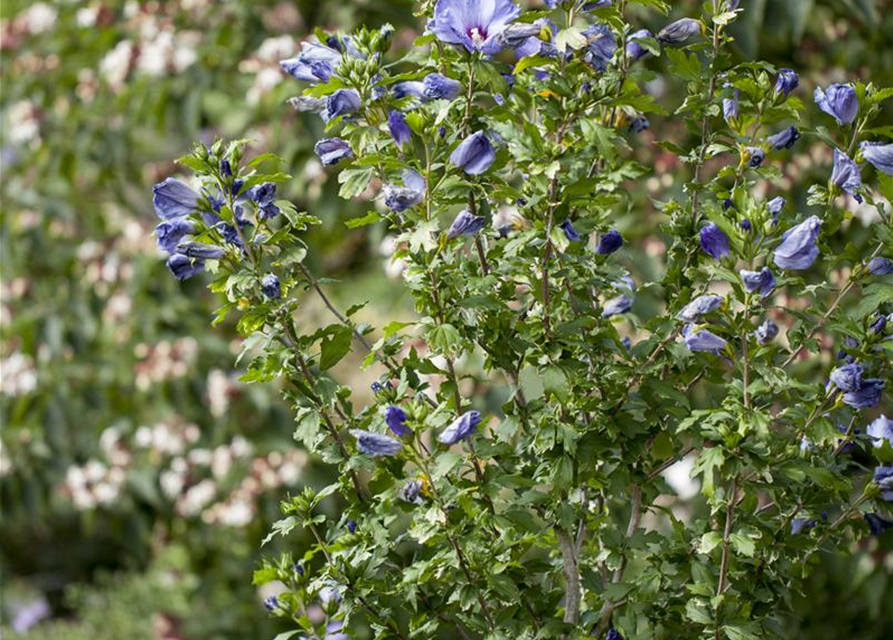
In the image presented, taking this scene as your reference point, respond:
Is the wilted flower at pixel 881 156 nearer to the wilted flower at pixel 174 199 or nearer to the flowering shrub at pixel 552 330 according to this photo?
the flowering shrub at pixel 552 330

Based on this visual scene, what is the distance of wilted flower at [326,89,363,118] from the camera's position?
1157 mm

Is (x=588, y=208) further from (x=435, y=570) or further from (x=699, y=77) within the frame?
(x=435, y=570)

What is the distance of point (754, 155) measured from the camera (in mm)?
1201

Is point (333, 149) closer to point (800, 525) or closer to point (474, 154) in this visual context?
A: point (474, 154)

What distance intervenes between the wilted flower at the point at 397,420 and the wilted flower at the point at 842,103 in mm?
482

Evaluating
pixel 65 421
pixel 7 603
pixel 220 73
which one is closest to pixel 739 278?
pixel 220 73

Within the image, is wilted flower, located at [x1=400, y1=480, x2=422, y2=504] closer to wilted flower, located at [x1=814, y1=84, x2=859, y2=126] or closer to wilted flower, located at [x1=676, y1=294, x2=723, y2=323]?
wilted flower, located at [x1=676, y1=294, x2=723, y2=323]

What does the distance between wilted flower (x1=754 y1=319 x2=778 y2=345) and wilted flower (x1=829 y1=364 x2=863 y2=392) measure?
0.06 metres

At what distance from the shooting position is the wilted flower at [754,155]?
1197mm

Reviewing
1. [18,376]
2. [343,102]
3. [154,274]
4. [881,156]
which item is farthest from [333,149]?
[18,376]

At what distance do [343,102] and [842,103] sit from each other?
453mm

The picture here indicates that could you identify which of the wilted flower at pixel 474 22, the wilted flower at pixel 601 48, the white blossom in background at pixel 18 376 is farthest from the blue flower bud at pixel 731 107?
the white blossom in background at pixel 18 376

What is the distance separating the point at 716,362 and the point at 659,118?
1.61m

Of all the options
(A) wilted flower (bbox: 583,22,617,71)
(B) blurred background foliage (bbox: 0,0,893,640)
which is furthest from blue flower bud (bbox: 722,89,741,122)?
(B) blurred background foliage (bbox: 0,0,893,640)
